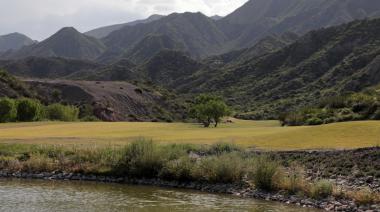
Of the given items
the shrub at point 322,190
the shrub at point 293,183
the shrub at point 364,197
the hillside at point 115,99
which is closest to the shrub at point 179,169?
the shrub at point 293,183

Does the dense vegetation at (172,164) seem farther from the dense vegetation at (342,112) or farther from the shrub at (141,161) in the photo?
the dense vegetation at (342,112)

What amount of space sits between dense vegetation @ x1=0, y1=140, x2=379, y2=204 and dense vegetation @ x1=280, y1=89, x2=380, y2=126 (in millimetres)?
36711

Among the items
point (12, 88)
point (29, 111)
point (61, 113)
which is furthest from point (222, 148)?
point (12, 88)

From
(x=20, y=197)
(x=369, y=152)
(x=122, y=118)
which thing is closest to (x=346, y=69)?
(x=122, y=118)

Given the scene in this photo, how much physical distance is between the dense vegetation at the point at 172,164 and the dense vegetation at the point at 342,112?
3671cm

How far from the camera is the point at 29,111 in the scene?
311ft

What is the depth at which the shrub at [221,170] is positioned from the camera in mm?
34094

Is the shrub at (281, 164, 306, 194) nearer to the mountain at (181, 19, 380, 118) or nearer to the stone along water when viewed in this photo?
the stone along water

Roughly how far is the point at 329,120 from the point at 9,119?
52170 mm

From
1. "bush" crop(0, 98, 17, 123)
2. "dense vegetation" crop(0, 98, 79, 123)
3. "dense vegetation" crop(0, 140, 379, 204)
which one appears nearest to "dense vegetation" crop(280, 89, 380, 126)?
"dense vegetation" crop(0, 140, 379, 204)

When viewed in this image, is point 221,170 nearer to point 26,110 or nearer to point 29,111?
point 29,111

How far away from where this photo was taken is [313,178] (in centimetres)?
3288

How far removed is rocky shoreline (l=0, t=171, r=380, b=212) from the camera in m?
27.1

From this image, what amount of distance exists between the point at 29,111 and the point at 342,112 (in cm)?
5347
